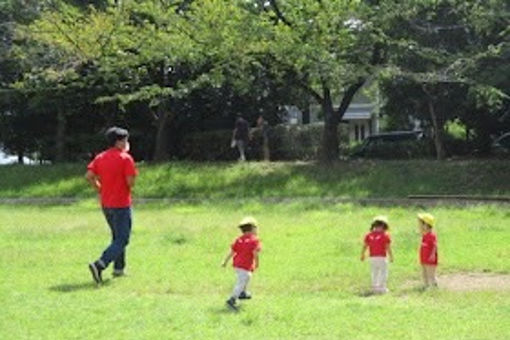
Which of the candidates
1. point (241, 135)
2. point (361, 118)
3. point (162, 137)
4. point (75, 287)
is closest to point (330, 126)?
point (241, 135)

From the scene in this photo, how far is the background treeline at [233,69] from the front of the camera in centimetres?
2773

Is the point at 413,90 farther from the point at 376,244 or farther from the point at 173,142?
the point at 376,244

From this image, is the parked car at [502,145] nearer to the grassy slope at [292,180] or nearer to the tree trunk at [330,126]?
the grassy slope at [292,180]

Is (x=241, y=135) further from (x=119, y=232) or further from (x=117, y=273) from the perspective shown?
(x=119, y=232)

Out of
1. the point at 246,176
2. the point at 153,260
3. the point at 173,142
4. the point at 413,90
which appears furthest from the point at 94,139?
the point at 153,260

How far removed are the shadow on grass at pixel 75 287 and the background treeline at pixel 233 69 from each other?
17256 millimetres

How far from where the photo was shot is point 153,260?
1307cm

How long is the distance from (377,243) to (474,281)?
1426mm

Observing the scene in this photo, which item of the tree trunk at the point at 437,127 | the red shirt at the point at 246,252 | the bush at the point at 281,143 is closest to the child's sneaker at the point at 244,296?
the red shirt at the point at 246,252

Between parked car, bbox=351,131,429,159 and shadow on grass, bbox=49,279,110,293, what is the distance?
24.1m

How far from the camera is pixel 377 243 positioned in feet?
34.9

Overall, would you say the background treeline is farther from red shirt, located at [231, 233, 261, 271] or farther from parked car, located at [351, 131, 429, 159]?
red shirt, located at [231, 233, 261, 271]

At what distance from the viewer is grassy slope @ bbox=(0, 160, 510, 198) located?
86.2 feet

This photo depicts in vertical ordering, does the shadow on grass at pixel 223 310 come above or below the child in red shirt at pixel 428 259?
below
